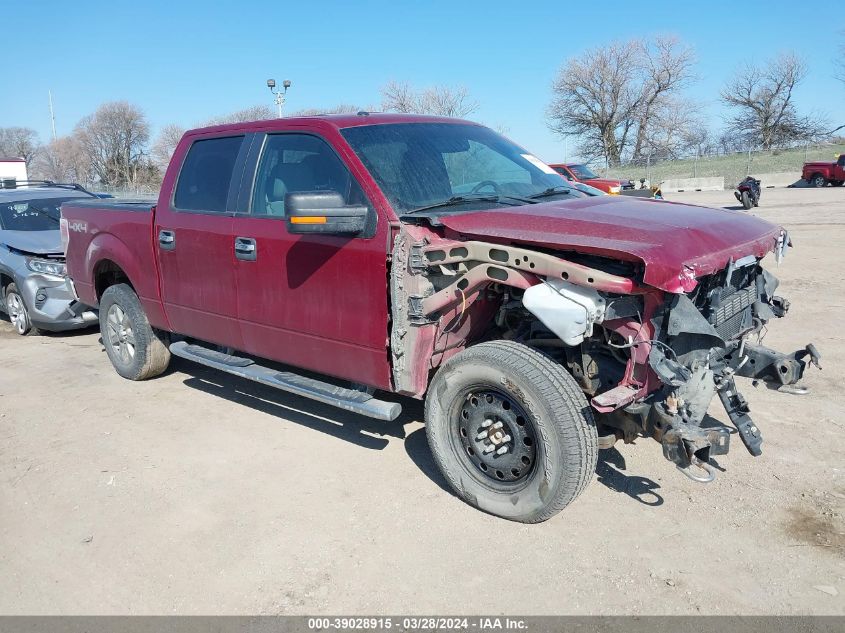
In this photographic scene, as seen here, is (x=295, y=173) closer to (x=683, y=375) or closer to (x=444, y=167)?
(x=444, y=167)

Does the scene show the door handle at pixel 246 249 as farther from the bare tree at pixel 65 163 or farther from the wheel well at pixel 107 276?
the bare tree at pixel 65 163

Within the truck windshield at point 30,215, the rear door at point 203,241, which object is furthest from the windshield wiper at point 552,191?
the truck windshield at point 30,215

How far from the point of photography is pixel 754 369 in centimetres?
395

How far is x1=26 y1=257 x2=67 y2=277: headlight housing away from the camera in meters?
7.89

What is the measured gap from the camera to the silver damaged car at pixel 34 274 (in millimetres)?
7820

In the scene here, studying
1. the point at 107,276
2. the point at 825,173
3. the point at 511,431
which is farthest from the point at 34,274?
the point at 825,173

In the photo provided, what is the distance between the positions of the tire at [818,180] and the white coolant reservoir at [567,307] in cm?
3364

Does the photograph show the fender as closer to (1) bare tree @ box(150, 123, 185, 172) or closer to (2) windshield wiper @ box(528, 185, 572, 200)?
(2) windshield wiper @ box(528, 185, 572, 200)

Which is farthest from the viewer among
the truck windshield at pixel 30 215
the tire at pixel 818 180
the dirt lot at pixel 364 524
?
the tire at pixel 818 180

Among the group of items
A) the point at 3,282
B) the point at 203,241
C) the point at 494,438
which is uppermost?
the point at 203,241

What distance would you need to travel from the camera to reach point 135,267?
5.58 m

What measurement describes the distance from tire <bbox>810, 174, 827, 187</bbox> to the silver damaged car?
32519 mm

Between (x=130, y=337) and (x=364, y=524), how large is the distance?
3.42 meters

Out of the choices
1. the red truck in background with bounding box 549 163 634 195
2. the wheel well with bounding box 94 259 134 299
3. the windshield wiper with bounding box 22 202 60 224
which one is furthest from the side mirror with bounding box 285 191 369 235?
the red truck in background with bounding box 549 163 634 195
